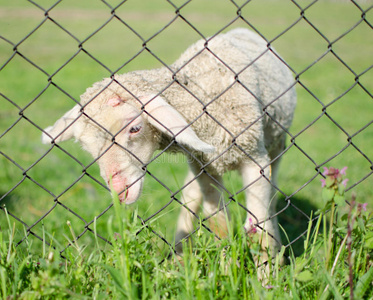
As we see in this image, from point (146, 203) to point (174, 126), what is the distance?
6.22 ft

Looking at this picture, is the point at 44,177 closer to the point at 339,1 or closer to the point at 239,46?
the point at 239,46

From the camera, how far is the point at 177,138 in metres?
2.00

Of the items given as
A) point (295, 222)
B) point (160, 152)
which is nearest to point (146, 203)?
point (295, 222)

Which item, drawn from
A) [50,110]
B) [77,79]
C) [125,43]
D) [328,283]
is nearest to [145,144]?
[328,283]

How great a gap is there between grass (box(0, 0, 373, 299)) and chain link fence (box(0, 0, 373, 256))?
0.08ft

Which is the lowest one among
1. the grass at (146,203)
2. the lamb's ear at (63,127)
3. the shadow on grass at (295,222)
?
the shadow on grass at (295,222)

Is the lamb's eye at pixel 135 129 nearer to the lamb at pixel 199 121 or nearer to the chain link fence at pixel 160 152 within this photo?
the lamb at pixel 199 121

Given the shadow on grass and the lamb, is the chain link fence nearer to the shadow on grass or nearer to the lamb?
the shadow on grass

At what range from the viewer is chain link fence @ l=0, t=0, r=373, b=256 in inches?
78.9

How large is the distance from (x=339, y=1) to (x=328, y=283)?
3123 cm

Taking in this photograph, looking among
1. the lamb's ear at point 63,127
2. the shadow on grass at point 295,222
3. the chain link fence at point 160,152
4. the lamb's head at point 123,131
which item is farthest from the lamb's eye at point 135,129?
the shadow on grass at point 295,222

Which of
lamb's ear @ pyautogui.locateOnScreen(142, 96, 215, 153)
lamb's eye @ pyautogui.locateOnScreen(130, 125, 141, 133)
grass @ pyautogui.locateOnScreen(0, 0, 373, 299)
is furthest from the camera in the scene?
lamb's eye @ pyautogui.locateOnScreen(130, 125, 141, 133)

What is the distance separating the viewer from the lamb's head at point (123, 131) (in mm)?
2074

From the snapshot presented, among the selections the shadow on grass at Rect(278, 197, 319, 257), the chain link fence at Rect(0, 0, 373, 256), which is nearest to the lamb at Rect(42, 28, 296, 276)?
the chain link fence at Rect(0, 0, 373, 256)
